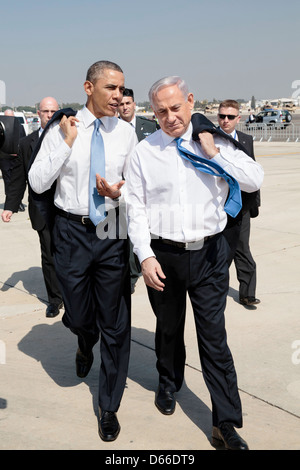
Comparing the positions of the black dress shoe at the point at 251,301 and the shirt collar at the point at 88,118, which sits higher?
the shirt collar at the point at 88,118

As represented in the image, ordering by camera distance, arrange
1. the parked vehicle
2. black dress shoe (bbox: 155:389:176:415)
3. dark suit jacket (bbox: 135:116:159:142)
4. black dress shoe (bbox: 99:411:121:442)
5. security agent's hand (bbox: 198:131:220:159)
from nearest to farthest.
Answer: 1. security agent's hand (bbox: 198:131:220:159)
2. black dress shoe (bbox: 99:411:121:442)
3. black dress shoe (bbox: 155:389:176:415)
4. dark suit jacket (bbox: 135:116:159:142)
5. the parked vehicle

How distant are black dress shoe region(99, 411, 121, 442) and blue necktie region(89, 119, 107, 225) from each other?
1.13 meters

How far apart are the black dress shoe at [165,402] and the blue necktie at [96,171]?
1.17 meters

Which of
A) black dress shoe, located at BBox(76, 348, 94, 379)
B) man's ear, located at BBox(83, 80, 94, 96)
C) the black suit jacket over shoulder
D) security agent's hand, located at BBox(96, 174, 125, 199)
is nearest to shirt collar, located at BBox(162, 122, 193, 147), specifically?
security agent's hand, located at BBox(96, 174, 125, 199)

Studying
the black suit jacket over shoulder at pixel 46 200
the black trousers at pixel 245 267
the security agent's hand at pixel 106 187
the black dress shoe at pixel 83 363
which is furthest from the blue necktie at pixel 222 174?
the black trousers at pixel 245 267

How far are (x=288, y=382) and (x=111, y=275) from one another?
1460mm

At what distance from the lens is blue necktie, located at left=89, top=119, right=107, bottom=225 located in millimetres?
3299

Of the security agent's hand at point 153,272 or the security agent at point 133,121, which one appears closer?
the security agent's hand at point 153,272

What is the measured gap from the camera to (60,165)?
3.21m

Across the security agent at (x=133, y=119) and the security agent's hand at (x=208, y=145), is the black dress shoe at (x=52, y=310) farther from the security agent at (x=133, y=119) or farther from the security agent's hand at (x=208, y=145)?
the security agent's hand at (x=208, y=145)

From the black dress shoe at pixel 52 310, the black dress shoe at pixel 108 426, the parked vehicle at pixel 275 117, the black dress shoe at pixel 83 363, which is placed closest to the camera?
the black dress shoe at pixel 108 426

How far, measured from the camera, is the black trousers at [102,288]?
3369 millimetres

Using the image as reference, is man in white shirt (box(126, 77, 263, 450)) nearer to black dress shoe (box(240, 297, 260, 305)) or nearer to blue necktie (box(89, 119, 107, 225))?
blue necktie (box(89, 119, 107, 225))

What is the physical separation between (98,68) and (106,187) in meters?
0.71
